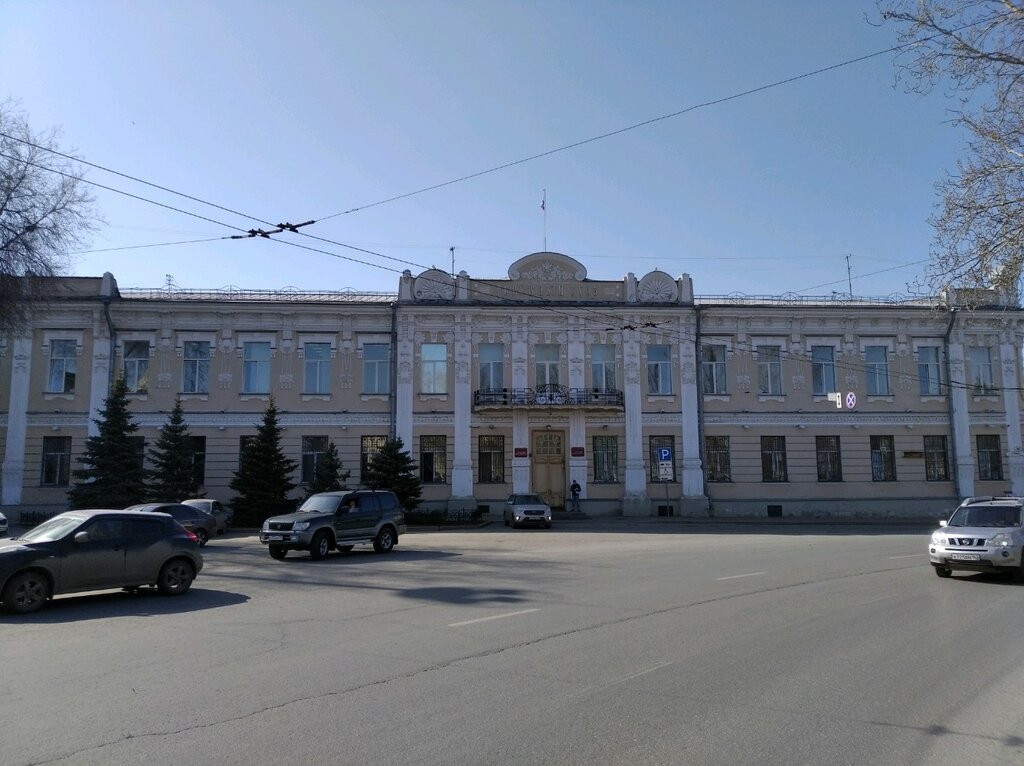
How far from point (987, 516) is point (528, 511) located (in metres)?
20.0

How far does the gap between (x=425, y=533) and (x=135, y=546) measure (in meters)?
19.7

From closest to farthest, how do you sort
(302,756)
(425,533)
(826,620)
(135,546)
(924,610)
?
(302,756), (826,620), (924,610), (135,546), (425,533)

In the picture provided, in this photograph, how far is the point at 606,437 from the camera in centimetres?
4072

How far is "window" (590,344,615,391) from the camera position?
40969 mm

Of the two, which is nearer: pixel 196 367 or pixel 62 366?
pixel 62 366

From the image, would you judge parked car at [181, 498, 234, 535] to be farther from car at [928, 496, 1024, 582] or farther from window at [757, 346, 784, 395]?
window at [757, 346, 784, 395]

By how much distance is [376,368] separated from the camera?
4084cm

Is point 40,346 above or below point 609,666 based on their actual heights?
above

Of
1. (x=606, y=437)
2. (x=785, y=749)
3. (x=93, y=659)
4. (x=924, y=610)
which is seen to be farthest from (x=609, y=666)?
(x=606, y=437)

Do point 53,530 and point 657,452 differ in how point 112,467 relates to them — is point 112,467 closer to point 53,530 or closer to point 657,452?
point 53,530

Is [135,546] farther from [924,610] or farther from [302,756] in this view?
[924,610]

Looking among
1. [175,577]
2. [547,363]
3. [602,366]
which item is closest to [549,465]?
[547,363]

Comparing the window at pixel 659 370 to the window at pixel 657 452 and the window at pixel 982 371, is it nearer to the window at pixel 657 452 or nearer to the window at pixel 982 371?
the window at pixel 657 452

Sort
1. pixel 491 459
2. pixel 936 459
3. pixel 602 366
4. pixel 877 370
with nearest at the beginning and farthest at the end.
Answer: pixel 491 459 < pixel 602 366 < pixel 936 459 < pixel 877 370
